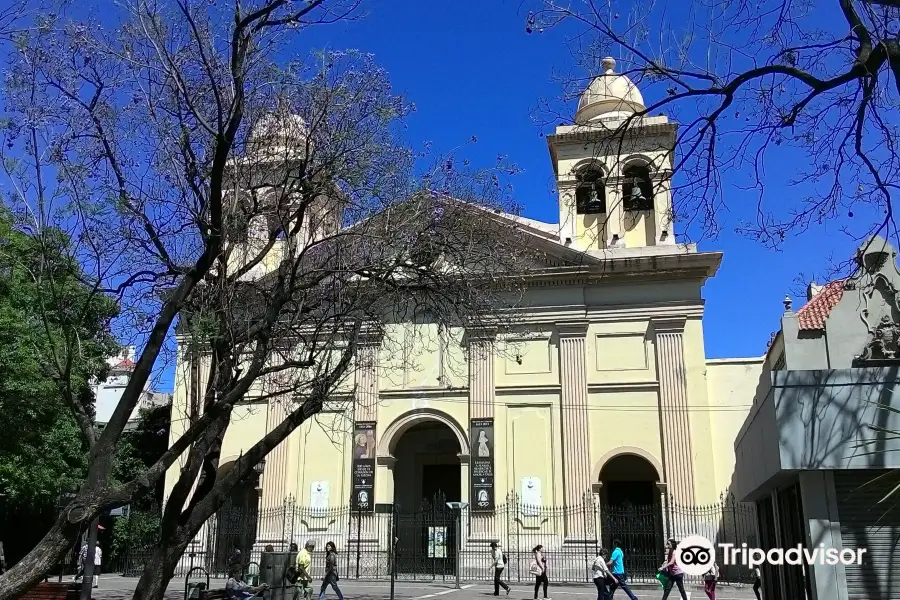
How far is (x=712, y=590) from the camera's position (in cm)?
1517

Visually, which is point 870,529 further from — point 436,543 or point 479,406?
point 479,406

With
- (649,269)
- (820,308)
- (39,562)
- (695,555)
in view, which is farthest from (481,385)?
(39,562)

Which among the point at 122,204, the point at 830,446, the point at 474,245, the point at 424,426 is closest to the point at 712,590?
the point at 830,446

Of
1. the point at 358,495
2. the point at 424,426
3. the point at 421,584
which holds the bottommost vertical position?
the point at 421,584

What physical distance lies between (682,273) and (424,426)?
10.6 m

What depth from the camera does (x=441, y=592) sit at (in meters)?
18.6

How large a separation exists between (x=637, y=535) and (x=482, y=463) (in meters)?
5.29

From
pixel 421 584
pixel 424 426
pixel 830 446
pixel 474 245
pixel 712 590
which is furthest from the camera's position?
pixel 424 426

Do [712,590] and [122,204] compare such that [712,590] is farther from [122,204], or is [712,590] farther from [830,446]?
[122,204]

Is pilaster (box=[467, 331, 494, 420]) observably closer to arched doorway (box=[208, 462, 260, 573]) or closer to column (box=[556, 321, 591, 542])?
column (box=[556, 321, 591, 542])

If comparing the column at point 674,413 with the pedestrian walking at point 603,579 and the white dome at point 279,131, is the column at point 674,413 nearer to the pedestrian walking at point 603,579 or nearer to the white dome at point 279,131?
the pedestrian walking at point 603,579

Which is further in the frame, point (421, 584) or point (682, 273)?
point (682, 273)

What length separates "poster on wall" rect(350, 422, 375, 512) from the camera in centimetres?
2570

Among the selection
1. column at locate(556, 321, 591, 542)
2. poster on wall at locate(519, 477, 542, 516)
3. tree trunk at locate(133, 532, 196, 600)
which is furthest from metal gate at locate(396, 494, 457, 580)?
tree trunk at locate(133, 532, 196, 600)
